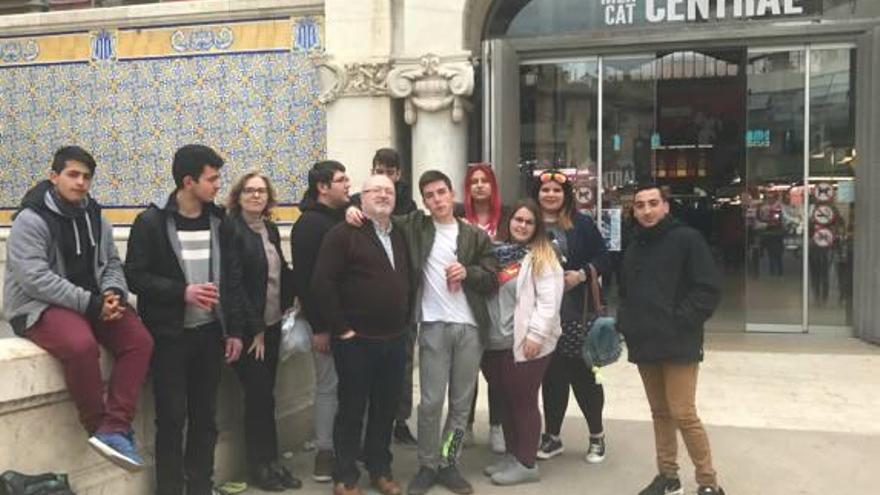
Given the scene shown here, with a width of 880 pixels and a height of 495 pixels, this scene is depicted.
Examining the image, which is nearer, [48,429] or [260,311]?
[48,429]

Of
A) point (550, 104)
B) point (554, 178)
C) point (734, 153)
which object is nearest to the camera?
point (554, 178)

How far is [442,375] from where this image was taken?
191 inches

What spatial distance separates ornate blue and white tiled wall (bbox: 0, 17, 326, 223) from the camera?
9984 mm

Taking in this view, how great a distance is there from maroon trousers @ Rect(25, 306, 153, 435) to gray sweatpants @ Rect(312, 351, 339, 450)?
48.4 inches

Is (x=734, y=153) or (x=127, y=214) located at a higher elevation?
(x=734, y=153)

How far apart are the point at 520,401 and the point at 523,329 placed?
16.9 inches

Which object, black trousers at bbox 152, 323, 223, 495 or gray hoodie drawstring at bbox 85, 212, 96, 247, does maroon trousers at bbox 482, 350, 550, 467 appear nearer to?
black trousers at bbox 152, 323, 223, 495

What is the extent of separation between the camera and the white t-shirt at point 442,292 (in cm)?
483

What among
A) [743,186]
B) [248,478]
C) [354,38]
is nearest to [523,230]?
[248,478]

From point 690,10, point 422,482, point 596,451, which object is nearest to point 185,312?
point 422,482

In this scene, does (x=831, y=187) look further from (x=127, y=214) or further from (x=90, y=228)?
(x=127, y=214)

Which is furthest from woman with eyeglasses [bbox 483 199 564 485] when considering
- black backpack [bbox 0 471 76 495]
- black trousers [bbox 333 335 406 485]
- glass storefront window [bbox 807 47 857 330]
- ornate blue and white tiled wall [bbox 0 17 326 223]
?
glass storefront window [bbox 807 47 857 330]

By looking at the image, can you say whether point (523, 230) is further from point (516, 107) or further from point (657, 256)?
point (516, 107)

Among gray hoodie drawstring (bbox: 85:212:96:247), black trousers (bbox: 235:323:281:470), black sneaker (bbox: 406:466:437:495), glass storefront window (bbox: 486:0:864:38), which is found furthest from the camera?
glass storefront window (bbox: 486:0:864:38)
